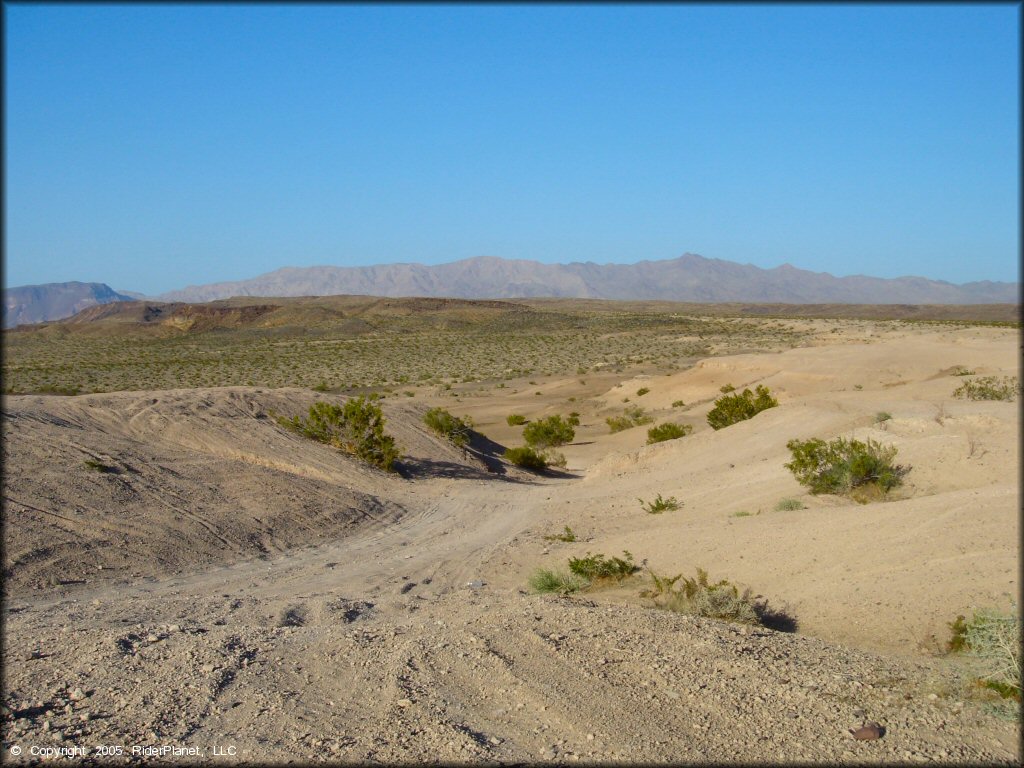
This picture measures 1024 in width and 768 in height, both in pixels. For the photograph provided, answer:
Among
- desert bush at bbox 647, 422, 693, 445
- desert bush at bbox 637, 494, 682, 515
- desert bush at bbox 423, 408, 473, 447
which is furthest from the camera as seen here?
desert bush at bbox 647, 422, 693, 445

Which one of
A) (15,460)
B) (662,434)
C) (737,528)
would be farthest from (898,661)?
(662,434)

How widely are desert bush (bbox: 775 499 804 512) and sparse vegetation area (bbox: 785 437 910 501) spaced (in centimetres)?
74

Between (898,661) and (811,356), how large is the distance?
106 ft

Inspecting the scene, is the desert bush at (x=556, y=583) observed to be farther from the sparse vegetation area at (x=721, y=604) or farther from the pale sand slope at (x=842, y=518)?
the pale sand slope at (x=842, y=518)

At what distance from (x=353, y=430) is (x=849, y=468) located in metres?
11.4

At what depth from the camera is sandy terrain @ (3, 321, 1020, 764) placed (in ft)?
18.5

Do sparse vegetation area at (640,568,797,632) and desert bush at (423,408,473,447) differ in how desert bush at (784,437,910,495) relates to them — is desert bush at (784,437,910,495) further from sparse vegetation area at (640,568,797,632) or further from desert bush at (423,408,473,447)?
desert bush at (423,408,473,447)

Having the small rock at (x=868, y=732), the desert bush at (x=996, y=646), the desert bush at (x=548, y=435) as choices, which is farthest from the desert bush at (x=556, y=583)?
the desert bush at (x=548, y=435)

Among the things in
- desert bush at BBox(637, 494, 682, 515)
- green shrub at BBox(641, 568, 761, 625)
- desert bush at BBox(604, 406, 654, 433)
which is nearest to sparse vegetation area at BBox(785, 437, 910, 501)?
desert bush at BBox(637, 494, 682, 515)

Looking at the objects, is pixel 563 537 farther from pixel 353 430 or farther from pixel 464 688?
pixel 353 430

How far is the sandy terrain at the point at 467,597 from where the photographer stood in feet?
18.5

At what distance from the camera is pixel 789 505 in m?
12.9

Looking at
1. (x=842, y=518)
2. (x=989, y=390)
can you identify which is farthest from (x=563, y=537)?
(x=989, y=390)

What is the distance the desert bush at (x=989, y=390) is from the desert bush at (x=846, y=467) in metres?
7.44
